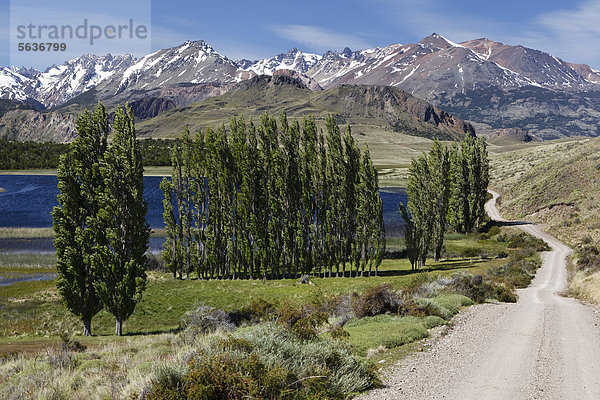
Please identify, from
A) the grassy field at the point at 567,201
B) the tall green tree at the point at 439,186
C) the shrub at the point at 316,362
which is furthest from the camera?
the grassy field at the point at 567,201

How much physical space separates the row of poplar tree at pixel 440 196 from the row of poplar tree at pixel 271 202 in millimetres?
5807

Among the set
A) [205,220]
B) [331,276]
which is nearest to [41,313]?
[205,220]

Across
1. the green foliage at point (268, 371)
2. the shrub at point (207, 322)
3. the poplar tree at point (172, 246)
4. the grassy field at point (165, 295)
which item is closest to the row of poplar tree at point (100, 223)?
the grassy field at point (165, 295)

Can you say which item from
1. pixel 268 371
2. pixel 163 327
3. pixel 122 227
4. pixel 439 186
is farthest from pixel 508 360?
pixel 439 186

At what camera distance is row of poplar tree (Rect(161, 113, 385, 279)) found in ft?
168

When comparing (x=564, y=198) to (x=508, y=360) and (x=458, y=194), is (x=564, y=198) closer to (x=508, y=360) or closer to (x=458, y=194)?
(x=458, y=194)

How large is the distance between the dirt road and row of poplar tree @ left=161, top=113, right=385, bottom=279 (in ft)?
92.5

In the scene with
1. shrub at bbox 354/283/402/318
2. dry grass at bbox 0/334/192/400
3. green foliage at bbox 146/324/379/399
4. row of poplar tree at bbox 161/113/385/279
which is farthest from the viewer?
row of poplar tree at bbox 161/113/385/279

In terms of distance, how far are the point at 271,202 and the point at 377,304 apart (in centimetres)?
3119

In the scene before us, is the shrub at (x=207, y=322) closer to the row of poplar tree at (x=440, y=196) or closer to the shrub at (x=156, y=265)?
the row of poplar tree at (x=440, y=196)

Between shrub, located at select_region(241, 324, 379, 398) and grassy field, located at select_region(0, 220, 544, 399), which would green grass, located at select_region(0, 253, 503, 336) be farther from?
shrub, located at select_region(241, 324, 379, 398)

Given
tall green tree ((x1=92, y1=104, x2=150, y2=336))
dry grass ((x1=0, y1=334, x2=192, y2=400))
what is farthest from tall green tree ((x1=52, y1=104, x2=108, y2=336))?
dry grass ((x1=0, y1=334, x2=192, y2=400))

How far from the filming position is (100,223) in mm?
29719

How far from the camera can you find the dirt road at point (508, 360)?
12109 millimetres
